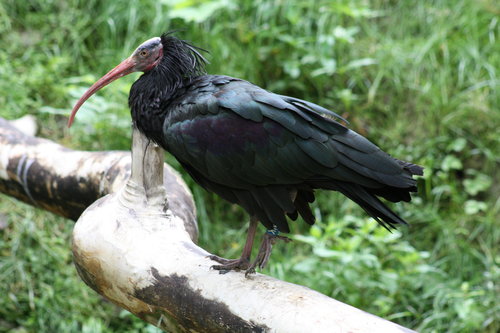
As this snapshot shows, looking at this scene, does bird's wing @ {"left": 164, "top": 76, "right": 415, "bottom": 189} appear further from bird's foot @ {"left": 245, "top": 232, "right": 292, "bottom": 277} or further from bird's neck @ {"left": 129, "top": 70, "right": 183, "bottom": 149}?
bird's foot @ {"left": 245, "top": 232, "right": 292, "bottom": 277}

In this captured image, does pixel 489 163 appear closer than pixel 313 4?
Yes

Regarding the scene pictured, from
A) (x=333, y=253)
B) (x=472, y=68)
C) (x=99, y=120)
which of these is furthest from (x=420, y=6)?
(x=99, y=120)

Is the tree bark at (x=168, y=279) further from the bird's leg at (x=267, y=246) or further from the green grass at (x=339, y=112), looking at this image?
the green grass at (x=339, y=112)

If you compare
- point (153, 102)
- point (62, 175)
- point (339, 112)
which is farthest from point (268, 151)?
point (339, 112)

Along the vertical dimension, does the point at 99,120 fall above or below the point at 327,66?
below

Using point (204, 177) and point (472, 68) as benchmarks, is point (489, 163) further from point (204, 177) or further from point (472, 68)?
point (204, 177)

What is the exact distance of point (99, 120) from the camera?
3625mm

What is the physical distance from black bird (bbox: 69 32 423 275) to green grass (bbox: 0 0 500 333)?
872 millimetres

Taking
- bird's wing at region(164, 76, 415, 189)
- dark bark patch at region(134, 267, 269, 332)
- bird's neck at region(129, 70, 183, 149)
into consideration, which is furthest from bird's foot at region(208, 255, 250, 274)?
bird's neck at region(129, 70, 183, 149)

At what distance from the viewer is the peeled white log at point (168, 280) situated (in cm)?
155

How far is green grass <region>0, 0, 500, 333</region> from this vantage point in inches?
119

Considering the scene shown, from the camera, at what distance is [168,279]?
1773 mm

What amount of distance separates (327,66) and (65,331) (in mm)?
3000

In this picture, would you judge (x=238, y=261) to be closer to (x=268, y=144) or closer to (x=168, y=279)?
(x=168, y=279)
